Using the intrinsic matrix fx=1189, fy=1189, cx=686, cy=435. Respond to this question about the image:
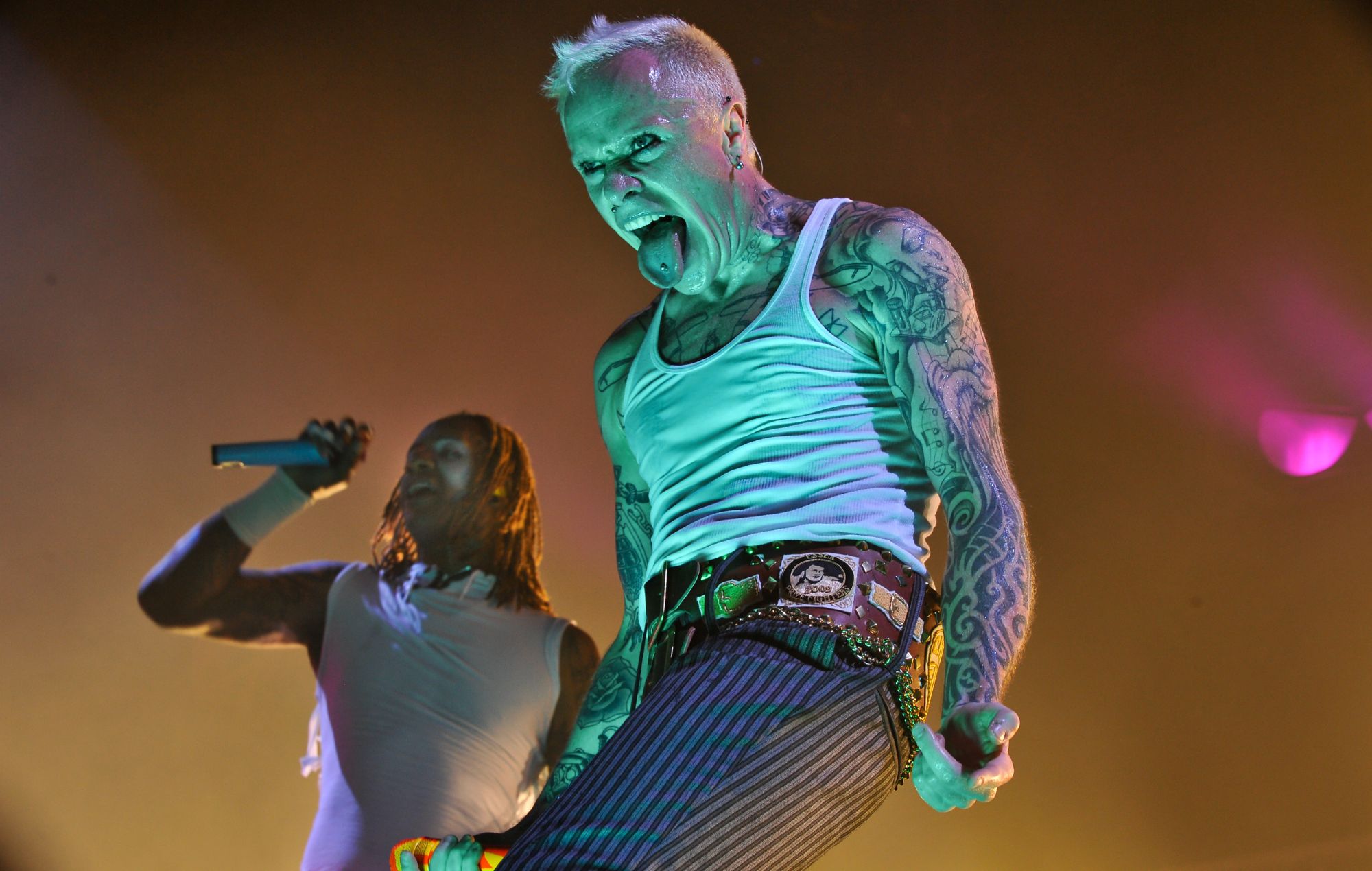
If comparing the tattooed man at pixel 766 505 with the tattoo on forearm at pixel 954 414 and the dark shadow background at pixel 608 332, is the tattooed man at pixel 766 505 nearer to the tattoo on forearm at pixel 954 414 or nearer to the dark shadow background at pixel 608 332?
the tattoo on forearm at pixel 954 414

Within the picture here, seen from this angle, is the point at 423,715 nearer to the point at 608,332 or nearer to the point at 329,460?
the point at 329,460

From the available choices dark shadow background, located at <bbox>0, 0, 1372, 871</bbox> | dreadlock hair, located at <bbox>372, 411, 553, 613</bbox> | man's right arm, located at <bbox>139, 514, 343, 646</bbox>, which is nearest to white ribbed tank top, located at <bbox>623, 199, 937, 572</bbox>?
dreadlock hair, located at <bbox>372, 411, 553, 613</bbox>

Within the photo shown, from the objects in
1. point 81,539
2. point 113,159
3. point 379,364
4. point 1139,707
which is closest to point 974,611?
point 1139,707

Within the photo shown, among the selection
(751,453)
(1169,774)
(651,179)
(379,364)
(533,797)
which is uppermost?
(651,179)

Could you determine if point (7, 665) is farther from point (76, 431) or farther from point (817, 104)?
point (817, 104)

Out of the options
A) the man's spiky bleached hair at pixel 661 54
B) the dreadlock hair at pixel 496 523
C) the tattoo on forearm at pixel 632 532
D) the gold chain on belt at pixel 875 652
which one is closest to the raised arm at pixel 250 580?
the dreadlock hair at pixel 496 523

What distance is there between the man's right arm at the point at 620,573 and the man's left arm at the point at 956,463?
392 mm

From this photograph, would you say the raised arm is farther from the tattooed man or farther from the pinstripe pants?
the pinstripe pants

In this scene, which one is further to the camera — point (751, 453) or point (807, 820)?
point (751, 453)

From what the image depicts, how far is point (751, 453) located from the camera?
1375 millimetres

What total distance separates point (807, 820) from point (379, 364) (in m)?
3.28

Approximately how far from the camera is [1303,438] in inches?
150

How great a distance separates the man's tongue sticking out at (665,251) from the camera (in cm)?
153

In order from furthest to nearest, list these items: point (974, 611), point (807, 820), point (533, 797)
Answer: point (533, 797)
point (974, 611)
point (807, 820)
